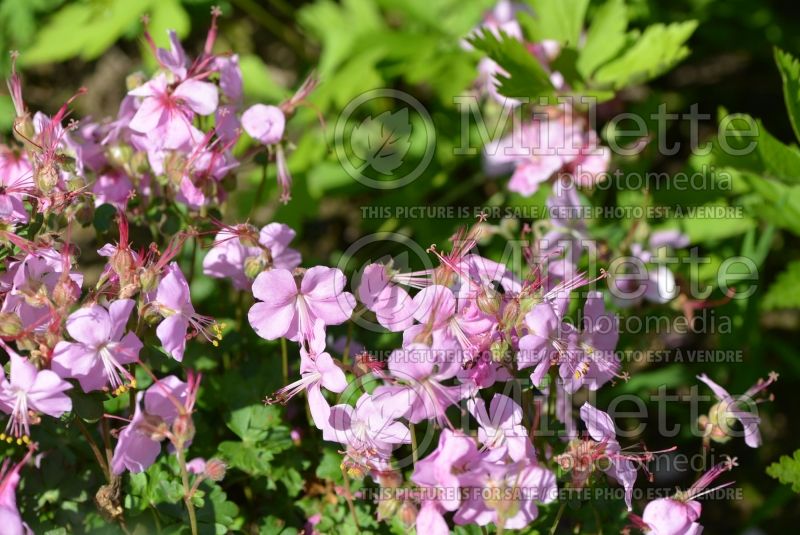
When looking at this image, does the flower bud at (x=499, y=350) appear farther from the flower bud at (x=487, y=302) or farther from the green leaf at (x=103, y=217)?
the green leaf at (x=103, y=217)

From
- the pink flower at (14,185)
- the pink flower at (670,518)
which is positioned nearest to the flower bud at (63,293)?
the pink flower at (14,185)

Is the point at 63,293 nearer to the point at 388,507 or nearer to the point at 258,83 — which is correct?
the point at 388,507

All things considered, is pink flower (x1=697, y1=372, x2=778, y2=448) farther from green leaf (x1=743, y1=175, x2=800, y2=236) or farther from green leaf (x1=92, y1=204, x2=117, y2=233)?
green leaf (x1=92, y1=204, x2=117, y2=233)

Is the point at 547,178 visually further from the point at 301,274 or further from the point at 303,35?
the point at 303,35

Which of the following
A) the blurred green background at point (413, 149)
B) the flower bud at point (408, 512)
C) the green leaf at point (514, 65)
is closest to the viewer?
the flower bud at point (408, 512)

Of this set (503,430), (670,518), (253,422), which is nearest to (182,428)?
(253,422)

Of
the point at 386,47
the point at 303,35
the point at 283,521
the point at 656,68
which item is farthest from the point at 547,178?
the point at 303,35
